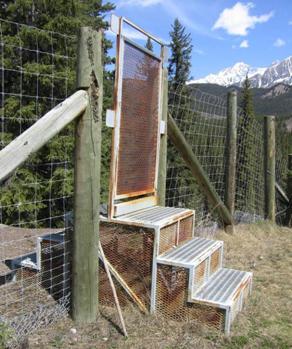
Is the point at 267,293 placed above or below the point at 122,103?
below

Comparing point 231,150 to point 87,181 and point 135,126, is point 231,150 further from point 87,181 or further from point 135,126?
point 87,181

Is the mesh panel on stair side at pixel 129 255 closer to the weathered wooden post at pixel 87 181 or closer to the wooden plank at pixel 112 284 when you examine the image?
the wooden plank at pixel 112 284

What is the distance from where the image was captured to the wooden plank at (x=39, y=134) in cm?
225

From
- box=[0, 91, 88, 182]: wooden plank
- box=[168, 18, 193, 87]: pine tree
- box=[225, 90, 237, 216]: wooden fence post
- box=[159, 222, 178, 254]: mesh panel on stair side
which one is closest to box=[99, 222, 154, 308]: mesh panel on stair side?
box=[159, 222, 178, 254]: mesh panel on stair side

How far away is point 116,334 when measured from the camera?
294 centimetres

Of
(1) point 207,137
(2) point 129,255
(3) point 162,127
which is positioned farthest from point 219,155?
(2) point 129,255

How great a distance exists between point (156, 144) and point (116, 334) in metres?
1.78

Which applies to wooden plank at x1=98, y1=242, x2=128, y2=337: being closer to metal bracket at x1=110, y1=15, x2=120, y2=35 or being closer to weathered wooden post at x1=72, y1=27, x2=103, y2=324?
weathered wooden post at x1=72, y1=27, x2=103, y2=324

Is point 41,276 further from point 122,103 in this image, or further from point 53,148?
point 53,148

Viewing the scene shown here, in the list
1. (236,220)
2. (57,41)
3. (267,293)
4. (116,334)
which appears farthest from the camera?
(57,41)

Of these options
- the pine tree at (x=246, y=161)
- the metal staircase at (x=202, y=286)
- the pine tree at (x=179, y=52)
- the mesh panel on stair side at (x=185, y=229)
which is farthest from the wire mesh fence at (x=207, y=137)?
the pine tree at (x=179, y=52)

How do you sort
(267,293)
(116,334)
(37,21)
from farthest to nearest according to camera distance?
1. (37,21)
2. (267,293)
3. (116,334)

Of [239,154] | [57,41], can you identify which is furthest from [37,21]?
[239,154]

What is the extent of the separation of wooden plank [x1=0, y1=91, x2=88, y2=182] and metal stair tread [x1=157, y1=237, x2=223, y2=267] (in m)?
1.24
